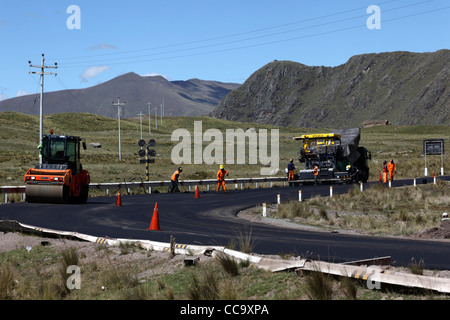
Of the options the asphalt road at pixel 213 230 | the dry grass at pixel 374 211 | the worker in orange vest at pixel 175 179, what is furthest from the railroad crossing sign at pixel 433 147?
the asphalt road at pixel 213 230

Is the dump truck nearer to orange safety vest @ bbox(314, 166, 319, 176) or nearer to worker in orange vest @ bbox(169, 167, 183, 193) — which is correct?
orange safety vest @ bbox(314, 166, 319, 176)

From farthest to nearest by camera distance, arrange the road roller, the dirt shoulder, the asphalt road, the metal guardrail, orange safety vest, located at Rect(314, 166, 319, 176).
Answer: orange safety vest, located at Rect(314, 166, 319, 176) → the metal guardrail → the road roller → the dirt shoulder → the asphalt road

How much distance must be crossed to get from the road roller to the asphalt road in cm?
54

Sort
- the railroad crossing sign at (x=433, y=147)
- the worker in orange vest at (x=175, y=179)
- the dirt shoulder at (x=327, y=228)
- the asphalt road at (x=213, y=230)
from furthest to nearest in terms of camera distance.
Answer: the railroad crossing sign at (x=433, y=147) < the worker in orange vest at (x=175, y=179) < the dirt shoulder at (x=327, y=228) < the asphalt road at (x=213, y=230)

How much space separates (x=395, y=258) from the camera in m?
11.2

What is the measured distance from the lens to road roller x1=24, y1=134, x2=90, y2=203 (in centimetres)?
2514

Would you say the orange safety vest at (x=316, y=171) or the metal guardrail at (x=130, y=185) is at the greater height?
→ the orange safety vest at (x=316, y=171)

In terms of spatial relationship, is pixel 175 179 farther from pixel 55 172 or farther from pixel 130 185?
pixel 55 172

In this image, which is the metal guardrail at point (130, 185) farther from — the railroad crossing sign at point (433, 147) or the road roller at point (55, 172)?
the railroad crossing sign at point (433, 147)

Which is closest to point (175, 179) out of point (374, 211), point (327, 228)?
point (374, 211)

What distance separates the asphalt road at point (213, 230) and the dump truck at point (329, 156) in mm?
12111

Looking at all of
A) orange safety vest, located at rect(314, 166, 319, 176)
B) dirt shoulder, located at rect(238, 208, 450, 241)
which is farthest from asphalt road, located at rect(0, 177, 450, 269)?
orange safety vest, located at rect(314, 166, 319, 176)

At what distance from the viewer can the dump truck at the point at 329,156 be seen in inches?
1618
